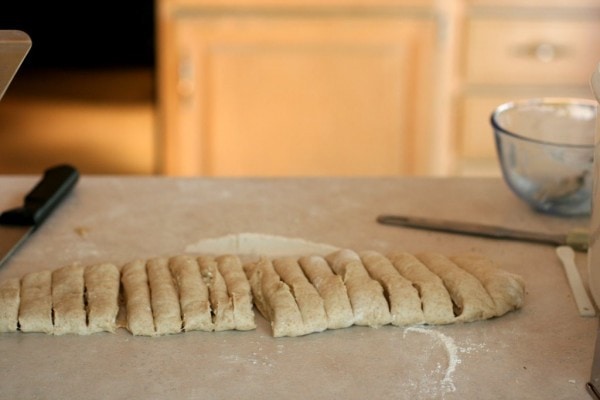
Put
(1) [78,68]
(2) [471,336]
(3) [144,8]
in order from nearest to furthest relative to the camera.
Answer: (2) [471,336] < (3) [144,8] < (1) [78,68]

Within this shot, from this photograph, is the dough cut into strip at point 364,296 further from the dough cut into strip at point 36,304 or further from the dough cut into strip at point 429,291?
the dough cut into strip at point 36,304

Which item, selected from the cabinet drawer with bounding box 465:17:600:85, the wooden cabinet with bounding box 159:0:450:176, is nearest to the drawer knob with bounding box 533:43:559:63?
the cabinet drawer with bounding box 465:17:600:85

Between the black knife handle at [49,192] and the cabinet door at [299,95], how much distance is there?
1.07 meters

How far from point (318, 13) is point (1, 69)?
1.50 m

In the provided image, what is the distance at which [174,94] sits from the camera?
2365 mm

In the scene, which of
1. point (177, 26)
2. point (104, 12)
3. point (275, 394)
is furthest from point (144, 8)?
point (275, 394)

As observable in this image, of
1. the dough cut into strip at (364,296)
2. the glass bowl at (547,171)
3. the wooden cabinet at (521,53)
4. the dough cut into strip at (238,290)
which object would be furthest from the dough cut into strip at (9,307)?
the wooden cabinet at (521,53)

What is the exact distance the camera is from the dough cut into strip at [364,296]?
92 centimetres

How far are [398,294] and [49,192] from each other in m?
0.52

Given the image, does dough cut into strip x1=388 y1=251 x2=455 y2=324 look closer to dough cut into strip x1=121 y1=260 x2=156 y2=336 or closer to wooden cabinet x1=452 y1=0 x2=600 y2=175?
dough cut into strip x1=121 y1=260 x2=156 y2=336

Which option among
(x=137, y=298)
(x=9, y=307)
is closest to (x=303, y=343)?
(x=137, y=298)

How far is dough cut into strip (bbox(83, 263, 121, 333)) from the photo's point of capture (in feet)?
2.99

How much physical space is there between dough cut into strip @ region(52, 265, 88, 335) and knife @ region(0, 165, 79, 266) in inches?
4.7

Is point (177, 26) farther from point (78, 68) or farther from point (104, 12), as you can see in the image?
point (78, 68)
